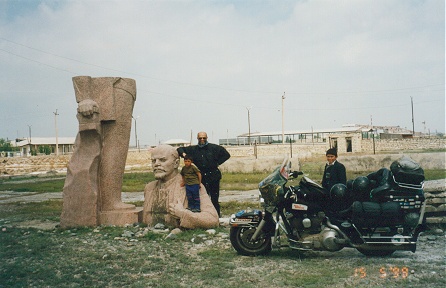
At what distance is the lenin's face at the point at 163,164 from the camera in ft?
26.1

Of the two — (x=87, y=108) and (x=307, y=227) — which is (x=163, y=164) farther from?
(x=307, y=227)

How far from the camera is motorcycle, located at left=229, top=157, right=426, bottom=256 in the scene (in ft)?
17.9

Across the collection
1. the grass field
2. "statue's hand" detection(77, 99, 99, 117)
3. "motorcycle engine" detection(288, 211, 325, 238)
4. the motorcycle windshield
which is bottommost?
the grass field

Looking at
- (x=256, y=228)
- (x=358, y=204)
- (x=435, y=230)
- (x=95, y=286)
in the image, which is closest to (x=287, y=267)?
(x=256, y=228)

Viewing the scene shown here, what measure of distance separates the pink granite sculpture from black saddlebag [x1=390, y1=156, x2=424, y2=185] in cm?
505

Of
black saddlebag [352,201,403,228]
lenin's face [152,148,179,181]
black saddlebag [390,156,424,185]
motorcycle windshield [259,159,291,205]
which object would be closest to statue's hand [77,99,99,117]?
lenin's face [152,148,179,181]

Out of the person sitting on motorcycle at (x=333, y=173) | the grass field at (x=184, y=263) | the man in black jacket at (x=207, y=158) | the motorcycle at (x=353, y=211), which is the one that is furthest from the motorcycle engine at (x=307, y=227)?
the man in black jacket at (x=207, y=158)

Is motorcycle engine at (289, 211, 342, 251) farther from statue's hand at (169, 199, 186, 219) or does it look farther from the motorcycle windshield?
statue's hand at (169, 199, 186, 219)

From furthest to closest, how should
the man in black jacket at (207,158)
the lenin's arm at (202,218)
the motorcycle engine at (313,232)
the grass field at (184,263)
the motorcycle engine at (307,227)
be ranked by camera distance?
the man in black jacket at (207,158) → the lenin's arm at (202,218) → the motorcycle engine at (307,227) → the motorcycle engine at (313,232) → the grass field at (184,263)

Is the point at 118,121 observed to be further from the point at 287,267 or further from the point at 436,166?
the point at 436,166

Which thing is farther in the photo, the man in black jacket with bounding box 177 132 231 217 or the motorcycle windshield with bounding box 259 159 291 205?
→ the man in black jacket with bounding box 177 132 231 217

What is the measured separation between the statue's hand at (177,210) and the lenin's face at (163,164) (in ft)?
2.11

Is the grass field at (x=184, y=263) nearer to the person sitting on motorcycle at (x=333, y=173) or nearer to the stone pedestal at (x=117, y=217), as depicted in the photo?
the stone pedestal at (x=117, y=217)

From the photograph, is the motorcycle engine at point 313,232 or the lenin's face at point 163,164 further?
the lenin's face at point 163,164
